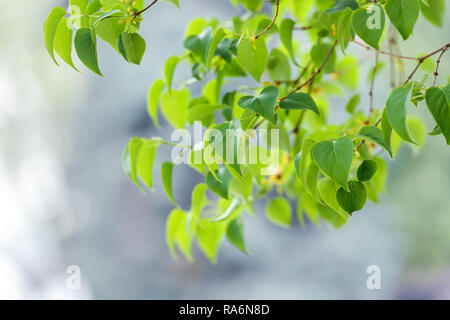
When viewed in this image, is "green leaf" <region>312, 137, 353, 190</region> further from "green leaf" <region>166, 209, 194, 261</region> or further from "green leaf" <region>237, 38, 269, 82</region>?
"green leaf" <region>166, 209, 194, 261</region>

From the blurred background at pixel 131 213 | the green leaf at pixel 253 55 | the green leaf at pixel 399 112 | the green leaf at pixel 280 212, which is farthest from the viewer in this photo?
the blurred background at pixel 131 213

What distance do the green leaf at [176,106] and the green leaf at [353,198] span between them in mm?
294

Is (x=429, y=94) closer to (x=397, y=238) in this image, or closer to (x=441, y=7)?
(x=441, y=7)

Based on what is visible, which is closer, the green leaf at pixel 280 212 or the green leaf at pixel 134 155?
the green leaf at pixel 134 155

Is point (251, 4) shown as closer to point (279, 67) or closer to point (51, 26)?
point (279, 67)

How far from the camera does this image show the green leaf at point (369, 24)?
0.37 m

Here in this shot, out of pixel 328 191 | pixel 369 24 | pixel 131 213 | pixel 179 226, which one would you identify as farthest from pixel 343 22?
pixel 131 213

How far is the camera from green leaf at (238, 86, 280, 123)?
372mm

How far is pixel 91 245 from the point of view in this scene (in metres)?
1.60

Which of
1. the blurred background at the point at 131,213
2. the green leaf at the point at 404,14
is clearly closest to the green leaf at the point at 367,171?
the green leaf at the point at 404,14

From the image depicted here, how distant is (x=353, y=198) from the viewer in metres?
0.38

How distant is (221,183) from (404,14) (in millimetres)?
213

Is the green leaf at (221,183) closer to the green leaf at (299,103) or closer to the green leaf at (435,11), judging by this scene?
the green leaf at (299,103)
